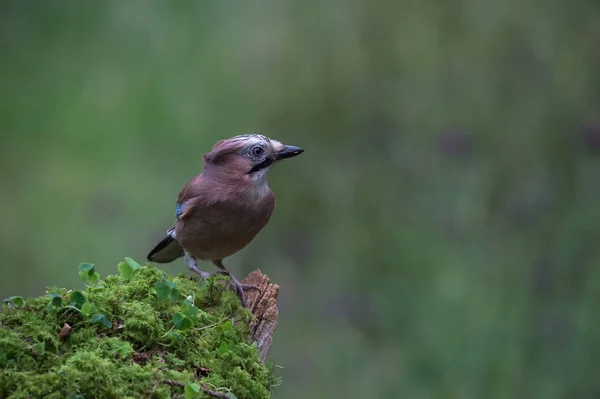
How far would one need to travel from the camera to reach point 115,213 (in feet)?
19.9

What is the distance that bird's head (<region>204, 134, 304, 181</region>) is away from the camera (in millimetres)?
3568

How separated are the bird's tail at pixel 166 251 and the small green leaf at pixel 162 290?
4.92 ft

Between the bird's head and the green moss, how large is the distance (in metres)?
0.93

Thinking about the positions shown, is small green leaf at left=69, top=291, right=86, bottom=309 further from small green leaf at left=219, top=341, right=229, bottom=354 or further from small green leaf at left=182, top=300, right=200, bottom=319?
small green leaf at left=219, top=341, right=229, bottom=354

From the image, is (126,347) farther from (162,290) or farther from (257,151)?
(257,151)

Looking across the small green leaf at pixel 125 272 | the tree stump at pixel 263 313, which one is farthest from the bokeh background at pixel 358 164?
the small green leaf at pixel 125 272

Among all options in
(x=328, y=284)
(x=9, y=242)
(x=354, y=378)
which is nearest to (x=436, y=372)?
(x=354, y=378)

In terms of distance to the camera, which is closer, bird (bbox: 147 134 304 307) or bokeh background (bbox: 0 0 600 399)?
bird (bbox: 147 134 304 307)

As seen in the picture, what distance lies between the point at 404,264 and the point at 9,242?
123 inches

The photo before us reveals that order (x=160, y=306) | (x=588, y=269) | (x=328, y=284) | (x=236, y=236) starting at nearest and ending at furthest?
(x=160, y=306) < (x=236, y=236) < (x=588, y=269) < (x=328, y=284)

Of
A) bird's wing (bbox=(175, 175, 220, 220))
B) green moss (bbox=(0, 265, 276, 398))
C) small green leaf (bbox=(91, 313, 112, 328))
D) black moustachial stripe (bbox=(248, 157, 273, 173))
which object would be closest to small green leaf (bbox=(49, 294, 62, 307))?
green moss (bbox=(0, 265, 276, 398))

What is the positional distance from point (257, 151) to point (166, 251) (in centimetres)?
93

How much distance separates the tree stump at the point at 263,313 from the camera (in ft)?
Result: 9.27

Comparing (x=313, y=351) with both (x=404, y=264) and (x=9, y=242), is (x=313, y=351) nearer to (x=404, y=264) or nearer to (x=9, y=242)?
(x=404, y=264)
